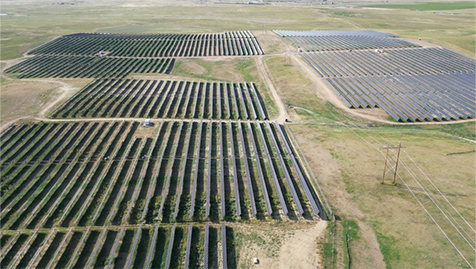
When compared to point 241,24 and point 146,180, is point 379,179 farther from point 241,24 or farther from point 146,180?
point 241,24

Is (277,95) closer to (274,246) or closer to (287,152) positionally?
(287,152)

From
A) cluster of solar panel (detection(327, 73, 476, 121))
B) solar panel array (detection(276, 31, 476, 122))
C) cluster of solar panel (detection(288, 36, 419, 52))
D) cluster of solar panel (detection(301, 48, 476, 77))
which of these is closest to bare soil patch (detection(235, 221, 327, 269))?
solar panel array (detection(276, 31, 476, 122))

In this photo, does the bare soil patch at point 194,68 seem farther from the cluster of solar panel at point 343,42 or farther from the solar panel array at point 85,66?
the cluster of solar panel at point 343,42

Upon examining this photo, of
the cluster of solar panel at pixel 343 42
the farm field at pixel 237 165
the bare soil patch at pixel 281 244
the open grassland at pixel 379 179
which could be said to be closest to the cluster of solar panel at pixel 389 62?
the farm field at pixel 237 165

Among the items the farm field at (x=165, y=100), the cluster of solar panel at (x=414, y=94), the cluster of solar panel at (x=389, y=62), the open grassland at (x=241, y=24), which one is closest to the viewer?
the farm field at (x=165, y=100)

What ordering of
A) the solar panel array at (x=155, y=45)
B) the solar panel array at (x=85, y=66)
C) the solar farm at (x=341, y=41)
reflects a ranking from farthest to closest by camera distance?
the solar farm at (x=341, y=41)
the solar panel array at (x=155, y=45)
the solar panel array at (x=85, y=66)

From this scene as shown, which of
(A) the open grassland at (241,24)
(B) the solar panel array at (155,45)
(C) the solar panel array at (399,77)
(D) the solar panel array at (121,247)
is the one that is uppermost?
(A) the open grassland at (241,24)

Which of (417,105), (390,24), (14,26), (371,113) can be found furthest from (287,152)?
(14,26)
